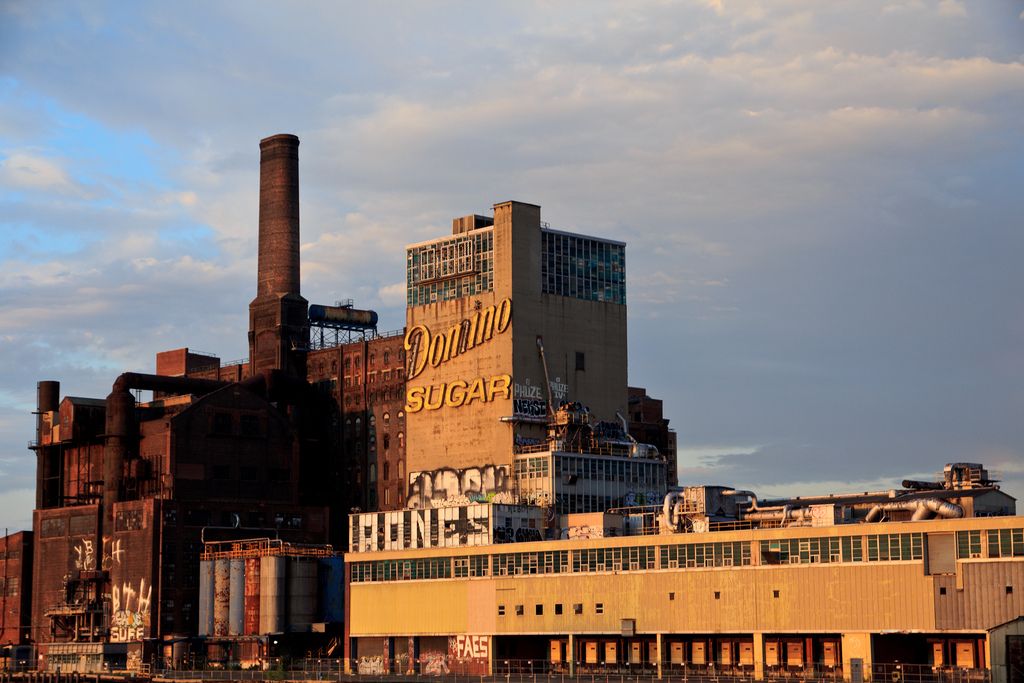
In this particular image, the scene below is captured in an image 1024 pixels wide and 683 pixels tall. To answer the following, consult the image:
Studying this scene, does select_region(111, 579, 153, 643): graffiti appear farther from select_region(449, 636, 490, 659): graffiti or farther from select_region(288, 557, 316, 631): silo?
select_region(449, 636, 490, 659): graffiti

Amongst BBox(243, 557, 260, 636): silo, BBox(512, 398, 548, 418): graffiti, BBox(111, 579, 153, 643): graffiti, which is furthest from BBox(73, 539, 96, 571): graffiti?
BBox(512, 398, 548, 418): graffiti

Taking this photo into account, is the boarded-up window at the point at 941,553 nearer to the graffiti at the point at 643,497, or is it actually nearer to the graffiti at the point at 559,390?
the graffiti at the point at 643,497

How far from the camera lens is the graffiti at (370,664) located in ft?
489

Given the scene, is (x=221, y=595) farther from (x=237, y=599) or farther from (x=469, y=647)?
(x=469, y=647)

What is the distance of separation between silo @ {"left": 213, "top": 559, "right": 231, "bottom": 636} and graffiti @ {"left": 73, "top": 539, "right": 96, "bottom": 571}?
2181 centimetres

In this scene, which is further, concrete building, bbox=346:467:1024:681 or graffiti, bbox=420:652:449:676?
graffiti, bbox=420:652:449:676

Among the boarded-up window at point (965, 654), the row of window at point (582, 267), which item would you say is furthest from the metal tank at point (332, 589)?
the boarded-up window at point (965, 654)

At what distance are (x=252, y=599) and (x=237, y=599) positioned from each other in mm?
2802

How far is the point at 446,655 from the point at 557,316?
45619 mm

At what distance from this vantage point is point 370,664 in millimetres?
150500

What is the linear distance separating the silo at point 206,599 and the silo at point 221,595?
79cm

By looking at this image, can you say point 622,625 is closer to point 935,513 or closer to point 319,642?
point 935,513

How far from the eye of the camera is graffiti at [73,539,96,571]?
18525 cm

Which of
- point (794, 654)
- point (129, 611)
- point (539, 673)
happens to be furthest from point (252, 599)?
point (794, 654)
